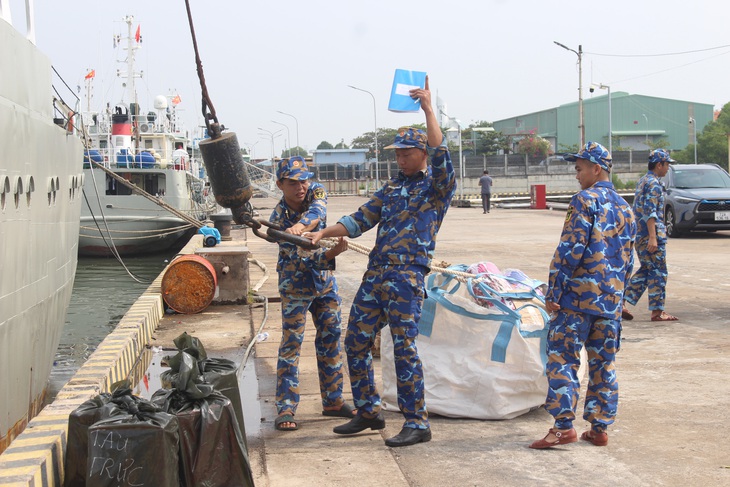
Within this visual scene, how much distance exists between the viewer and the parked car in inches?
764

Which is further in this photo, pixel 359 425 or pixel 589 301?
pixel 359 425

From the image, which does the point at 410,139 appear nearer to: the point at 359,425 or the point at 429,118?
the point at 429,118

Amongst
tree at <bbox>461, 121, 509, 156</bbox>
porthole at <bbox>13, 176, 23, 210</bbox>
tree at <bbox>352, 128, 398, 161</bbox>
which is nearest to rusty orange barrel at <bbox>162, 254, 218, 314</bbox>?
porthole at <bbox>13, 176, 23, 210</bbox>

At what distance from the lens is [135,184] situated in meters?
31.0

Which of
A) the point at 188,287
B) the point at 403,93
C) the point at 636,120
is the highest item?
the point at 636,120

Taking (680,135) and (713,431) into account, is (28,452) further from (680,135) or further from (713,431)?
(680,135)

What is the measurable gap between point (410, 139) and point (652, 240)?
4.88 meters

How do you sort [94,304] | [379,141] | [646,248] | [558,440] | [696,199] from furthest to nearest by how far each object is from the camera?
[379,141]
[696,199]
[94,304]
[646,248]
[558,440]

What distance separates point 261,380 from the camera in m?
7.01

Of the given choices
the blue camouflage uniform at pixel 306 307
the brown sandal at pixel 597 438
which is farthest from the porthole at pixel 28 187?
the brown sandal at pixel 597 438

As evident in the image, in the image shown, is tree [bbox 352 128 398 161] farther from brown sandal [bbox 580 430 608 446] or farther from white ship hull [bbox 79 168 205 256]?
brown sandal [bbox 580 430 608 446]

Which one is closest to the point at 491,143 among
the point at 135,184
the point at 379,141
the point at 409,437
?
the point at 379,141

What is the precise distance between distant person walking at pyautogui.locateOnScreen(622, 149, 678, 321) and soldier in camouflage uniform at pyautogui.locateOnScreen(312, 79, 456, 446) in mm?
4489

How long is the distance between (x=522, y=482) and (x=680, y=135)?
98753 millimetres
